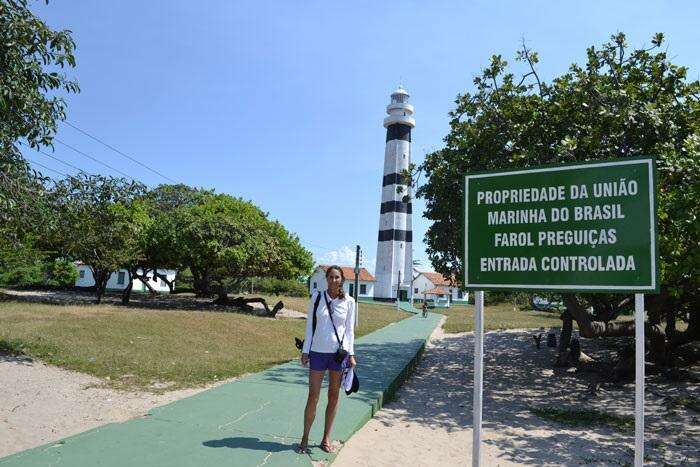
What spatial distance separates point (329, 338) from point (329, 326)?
0.37ft

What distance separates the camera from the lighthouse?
153 feet

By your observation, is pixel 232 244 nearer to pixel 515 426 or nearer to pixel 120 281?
pixel 515 426

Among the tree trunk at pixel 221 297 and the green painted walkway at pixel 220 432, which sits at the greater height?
the tree trunk at pixel 221 297

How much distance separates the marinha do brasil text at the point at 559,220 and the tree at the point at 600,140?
154 inches

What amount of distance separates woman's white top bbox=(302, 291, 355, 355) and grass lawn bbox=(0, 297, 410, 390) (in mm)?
4516

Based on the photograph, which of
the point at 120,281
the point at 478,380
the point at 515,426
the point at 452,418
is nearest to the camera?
the point at 478,380

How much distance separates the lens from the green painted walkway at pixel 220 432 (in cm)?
429

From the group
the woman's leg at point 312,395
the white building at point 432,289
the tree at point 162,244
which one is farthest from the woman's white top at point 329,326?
the white building at point 432,289

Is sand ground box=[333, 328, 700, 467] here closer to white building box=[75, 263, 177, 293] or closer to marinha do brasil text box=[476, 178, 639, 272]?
marinha do brasil text box=[476, 178, 639, 272]

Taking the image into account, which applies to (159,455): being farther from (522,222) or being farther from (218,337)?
(218,337)

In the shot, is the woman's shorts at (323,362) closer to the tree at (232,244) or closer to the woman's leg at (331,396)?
the woman's leg at (331,396)

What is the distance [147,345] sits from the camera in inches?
456

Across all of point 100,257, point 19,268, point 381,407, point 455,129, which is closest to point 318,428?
point 381,407

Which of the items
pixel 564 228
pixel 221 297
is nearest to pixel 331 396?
pixel 564 228
